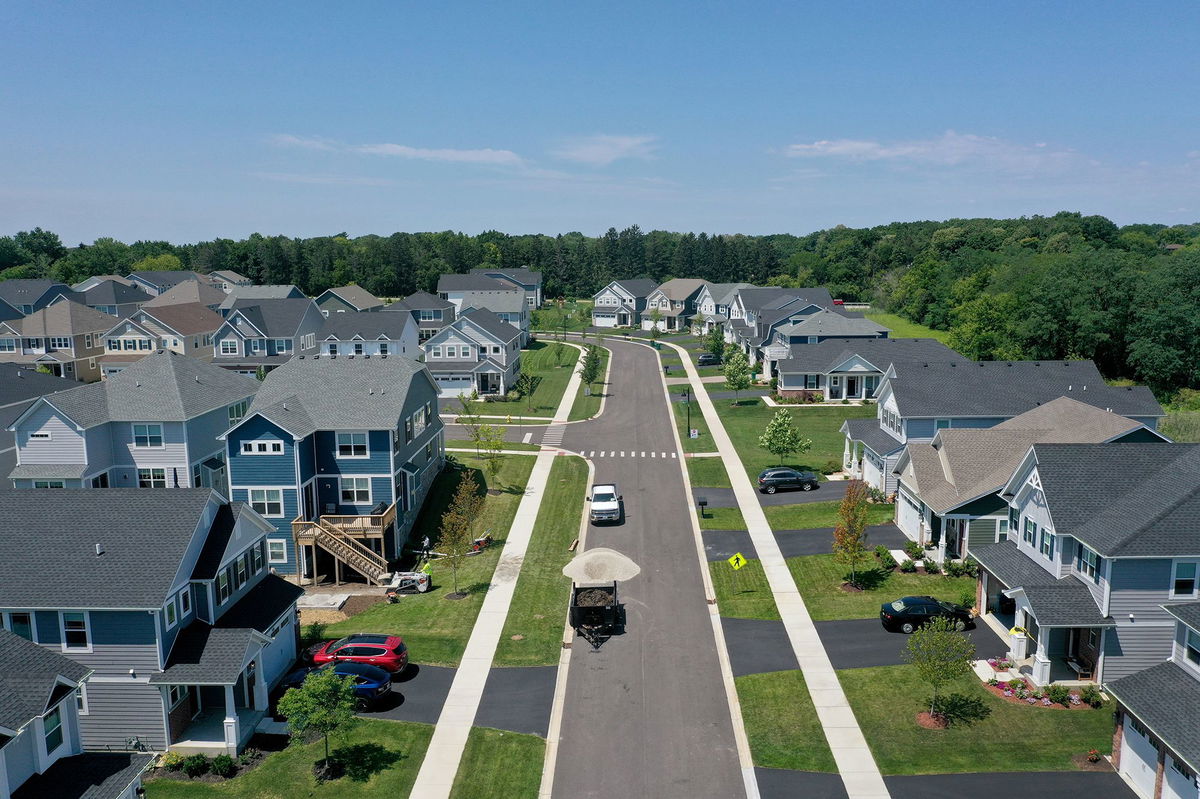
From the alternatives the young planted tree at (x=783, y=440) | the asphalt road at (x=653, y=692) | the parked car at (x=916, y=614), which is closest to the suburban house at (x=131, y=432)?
the asphalt road at (x=653, y=692)

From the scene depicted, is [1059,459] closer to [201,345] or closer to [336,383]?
[336,383]

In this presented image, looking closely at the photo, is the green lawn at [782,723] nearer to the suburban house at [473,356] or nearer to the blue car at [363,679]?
the blue car at [363,679]

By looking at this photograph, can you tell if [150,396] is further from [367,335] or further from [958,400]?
[958,400]

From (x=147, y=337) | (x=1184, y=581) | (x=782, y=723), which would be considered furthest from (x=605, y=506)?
(x=147, y=337)

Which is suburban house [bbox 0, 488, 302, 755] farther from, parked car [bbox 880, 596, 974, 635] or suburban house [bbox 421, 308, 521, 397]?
suburban house [bbox 421, 308, 521, 397]

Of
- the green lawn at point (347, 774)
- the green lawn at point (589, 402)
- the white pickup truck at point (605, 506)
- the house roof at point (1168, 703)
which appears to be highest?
the house roof at point (1168, 703)

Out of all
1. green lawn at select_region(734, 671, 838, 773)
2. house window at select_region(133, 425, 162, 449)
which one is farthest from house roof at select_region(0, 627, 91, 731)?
house window at select_region(133, 425, 162, 449)

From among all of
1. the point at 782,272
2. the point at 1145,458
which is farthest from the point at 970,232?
the point at 1145,458
